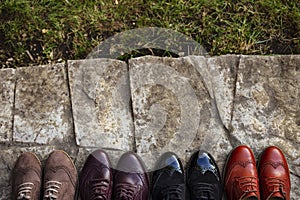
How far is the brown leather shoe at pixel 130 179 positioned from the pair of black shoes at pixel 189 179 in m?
0.07

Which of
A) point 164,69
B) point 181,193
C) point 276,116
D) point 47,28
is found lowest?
point 181,193

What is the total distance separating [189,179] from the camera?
2311 mm

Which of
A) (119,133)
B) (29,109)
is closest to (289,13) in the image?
(119,133)

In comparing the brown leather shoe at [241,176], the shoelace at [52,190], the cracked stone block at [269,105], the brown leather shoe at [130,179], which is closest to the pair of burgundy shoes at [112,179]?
the brown leather shoe at [130,179]

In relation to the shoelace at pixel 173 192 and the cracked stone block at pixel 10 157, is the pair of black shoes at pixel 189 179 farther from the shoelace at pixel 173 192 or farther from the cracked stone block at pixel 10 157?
the cracked stone block at pixel 10 157

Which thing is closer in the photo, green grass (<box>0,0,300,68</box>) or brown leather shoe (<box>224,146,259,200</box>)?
brown leather shoe (<box>224,146,259,200</box>)

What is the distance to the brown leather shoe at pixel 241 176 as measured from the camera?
2.26 m

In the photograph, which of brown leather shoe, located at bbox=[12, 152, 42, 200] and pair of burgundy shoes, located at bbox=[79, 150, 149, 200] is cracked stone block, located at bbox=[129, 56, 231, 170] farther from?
brown leather shoe, located at bbox=[12, 152, 42, 200]

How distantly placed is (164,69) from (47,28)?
0.82m

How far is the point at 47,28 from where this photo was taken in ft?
8.89

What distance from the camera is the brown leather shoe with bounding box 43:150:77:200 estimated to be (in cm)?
225

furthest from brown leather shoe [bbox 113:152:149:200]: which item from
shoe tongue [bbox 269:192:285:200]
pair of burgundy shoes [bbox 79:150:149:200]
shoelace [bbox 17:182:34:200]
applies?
shoe tongue [bbox 269:192:285:200]

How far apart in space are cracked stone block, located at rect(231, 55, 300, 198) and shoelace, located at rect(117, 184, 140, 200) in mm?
626

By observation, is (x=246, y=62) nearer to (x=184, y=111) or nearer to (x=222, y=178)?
→ (x=184, y=111)
